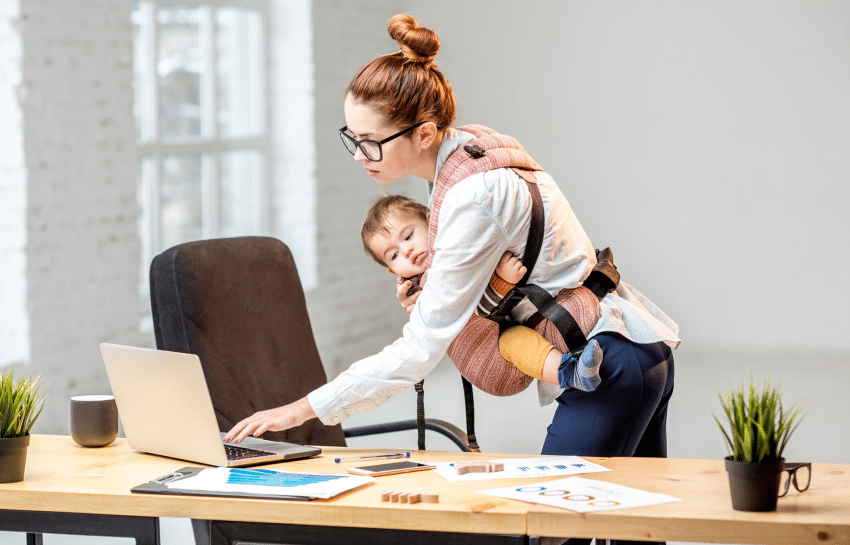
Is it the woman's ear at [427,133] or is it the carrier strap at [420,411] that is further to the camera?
the carrier strap at [420,411]

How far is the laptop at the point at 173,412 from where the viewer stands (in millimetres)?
1638

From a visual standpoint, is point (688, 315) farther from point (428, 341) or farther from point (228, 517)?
point (228, 517)

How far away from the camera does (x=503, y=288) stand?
1854 millimetres

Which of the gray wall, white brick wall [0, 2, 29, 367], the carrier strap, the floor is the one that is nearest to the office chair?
the carrier strap

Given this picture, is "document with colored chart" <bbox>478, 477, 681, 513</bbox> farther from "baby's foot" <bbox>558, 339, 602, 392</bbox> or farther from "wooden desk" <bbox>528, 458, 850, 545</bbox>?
"baby's foot" <bbox>558, 339, 602, 392</bbox>

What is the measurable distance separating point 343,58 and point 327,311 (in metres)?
1.61

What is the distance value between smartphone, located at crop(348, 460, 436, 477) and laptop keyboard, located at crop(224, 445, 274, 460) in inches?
→ 8.1

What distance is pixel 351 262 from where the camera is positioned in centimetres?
598

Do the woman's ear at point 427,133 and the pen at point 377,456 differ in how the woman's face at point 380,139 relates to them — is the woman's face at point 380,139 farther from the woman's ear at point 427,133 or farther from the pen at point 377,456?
the pen at point 377,456

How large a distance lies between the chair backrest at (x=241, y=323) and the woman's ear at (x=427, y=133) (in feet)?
2.20

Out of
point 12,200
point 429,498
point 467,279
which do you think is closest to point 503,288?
point 467,279

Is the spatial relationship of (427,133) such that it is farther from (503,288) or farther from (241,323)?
(241,323)

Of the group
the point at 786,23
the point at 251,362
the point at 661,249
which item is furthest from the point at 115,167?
the point at 786,23

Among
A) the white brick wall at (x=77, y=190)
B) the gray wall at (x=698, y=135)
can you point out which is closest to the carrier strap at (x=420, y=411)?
the white brick wall at (x=77, y=190)
